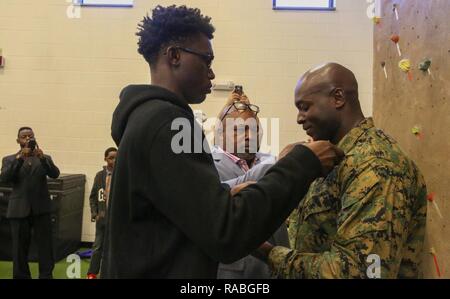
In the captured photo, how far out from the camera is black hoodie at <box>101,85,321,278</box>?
928 mm

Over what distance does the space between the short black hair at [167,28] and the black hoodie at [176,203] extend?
14 centimetres

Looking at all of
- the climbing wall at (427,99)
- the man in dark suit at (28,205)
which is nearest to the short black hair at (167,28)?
the climbing wall at (427,99)

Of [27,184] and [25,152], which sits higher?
[25,152]

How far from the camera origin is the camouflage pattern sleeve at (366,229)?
3.59 ft

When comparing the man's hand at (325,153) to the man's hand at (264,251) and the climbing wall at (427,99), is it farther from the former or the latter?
the climbing wall at (427,99)

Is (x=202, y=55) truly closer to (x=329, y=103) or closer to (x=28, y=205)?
(x=329, y=103)

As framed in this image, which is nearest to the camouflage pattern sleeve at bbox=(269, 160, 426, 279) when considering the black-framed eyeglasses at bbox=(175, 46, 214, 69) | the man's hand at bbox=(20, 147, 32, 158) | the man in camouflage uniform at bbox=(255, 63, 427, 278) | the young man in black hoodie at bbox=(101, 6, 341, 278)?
the man in camouflage uniform at bbox=(255, 63, 427, 278)

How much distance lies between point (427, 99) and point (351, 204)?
→ 134cm

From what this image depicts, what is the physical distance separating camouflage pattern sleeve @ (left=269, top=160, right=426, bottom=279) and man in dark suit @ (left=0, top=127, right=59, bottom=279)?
3.77 m

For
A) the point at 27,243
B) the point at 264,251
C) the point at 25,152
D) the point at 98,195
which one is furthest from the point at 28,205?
the point at 264,251

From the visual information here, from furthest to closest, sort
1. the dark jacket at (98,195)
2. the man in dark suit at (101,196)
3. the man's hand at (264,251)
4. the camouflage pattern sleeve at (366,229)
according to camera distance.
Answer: the dark jacket at (98,195) → the man in dark suit at (101,196) → the man's hand at (264,251) → the camouflage pattern sleeve at (366,229)

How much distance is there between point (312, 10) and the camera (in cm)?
578

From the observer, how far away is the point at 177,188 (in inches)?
36.6

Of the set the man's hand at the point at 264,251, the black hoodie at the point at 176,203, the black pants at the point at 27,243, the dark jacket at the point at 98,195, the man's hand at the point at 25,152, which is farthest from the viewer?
the dark jacket at the point at 98,195
